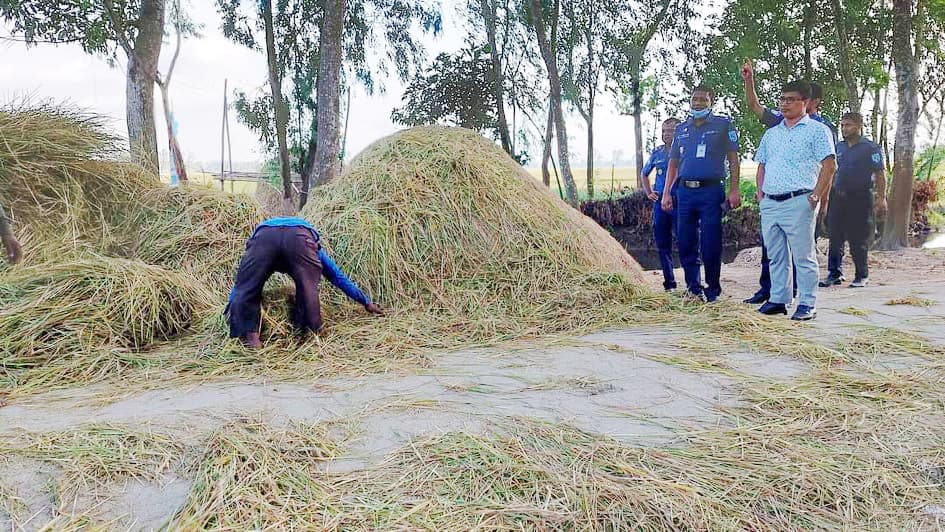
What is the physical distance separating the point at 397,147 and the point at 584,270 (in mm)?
1918

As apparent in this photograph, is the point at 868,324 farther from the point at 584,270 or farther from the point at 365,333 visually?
the point at 365,333

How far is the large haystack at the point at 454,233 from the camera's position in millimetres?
4543

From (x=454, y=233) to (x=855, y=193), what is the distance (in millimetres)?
3791

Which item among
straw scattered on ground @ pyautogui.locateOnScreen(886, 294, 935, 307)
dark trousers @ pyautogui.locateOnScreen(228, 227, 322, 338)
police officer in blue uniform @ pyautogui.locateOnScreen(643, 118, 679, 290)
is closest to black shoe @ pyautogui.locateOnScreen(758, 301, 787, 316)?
straw scattered on ground @ pyautogui.locateOnScreen(886, 294, 935, 307)

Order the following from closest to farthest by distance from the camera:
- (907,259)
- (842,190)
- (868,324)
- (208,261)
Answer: (868,324) → (208,261) → (842,190) → (907,259)

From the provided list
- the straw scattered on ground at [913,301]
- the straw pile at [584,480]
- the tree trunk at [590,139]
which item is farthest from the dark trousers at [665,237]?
the tree trunk at [590,139]

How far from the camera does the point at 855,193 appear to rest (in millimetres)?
5961

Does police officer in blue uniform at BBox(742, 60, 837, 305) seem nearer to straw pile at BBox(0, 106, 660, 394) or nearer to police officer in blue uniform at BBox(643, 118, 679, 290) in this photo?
police officer in blue uniform at BBox(643, 118, 679, 290)

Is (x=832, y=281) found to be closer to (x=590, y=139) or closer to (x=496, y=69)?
(x=496, y=69)

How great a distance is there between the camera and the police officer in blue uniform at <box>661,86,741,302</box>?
453 centimetres

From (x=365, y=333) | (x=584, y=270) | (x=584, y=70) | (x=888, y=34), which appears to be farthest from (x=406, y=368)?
(x=584, y=70)

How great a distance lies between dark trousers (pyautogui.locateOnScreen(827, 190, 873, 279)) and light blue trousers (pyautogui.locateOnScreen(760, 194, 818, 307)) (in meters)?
2.39

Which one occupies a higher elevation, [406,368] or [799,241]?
[799,241]

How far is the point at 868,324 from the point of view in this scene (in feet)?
12.4
